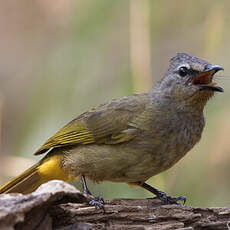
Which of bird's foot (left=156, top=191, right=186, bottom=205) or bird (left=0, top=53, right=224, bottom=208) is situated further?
bird's foot (left=156, top=191, right=186, bottom=205)

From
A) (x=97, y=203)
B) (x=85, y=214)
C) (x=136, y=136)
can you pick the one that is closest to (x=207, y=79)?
(x=136, y=136)

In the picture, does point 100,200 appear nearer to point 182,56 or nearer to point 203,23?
point 182,56

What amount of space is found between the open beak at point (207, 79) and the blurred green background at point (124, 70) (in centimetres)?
27

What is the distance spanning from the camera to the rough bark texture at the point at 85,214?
361cm

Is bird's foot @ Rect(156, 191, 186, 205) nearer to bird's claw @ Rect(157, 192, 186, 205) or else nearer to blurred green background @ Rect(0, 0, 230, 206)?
bird's claw @ Rect(157, 192, 186, 205)

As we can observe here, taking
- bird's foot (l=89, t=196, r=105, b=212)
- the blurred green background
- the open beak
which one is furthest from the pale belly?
bird's foot (l=89, t=196, r=105, b=212)

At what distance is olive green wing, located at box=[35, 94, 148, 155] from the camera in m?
5.72

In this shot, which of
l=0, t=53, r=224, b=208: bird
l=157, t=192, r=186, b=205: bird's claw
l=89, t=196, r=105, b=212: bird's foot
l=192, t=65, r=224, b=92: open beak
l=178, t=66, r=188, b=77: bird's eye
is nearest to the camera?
l=89, t=196, r=105, b=212: bird's foot

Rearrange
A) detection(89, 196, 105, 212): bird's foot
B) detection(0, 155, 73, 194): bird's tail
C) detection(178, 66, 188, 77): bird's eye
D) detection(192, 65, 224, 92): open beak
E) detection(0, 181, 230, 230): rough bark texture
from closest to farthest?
detection(0, 181, 230, 230): rough bark texture, detection(89, 196, 105, 212): bird's foot, detection(192, 65, 224, 92): open beak, detection(178, 66, 188, 77): bird's eye, detection(0, 155, 73, 194): bird's tail

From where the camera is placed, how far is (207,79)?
5.61 m

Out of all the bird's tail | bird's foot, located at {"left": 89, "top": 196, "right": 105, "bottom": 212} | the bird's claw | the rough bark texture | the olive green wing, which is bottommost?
the rough bark texture

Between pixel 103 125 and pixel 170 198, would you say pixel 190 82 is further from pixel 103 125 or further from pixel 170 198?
pixel 170 198

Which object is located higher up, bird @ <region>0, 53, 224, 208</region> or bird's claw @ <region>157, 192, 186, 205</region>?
bird @ <region>0, 53, 224, 208</region>

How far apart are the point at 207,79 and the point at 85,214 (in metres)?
2.02
